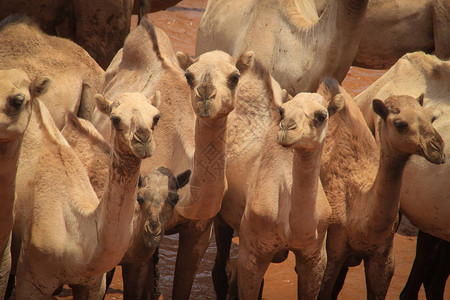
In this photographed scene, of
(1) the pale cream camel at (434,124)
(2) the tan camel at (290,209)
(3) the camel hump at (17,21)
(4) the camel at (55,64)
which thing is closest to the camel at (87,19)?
(3) the camel hump at (17,21)

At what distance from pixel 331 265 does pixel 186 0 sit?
12893 mm

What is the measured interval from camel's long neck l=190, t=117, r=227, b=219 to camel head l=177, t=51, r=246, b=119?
217mm

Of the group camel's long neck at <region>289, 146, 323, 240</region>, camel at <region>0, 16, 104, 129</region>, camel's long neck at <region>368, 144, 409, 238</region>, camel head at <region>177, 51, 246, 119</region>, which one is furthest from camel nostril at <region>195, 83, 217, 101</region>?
camel at <region>0, 16, 104, 129</region>

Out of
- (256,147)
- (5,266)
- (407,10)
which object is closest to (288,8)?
(256,147)

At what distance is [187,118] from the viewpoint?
21.8ft

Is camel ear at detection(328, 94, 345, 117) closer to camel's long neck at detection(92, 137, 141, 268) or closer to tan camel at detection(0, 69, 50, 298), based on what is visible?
camel's long neck at detection(92, 137, 141, 268)

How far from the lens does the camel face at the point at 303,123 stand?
16.9 ft

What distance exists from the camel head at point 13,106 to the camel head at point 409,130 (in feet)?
9.03

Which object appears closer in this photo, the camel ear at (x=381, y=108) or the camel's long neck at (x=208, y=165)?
the camel's long neck at (x=208, y=165)

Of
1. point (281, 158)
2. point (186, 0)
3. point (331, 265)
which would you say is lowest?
point (186, 0)

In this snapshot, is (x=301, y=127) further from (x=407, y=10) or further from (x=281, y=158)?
(x=407, y=10)

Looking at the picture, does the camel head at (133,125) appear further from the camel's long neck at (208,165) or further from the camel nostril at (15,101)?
the camel's long neck at (208,165)

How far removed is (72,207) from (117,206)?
57 centimetres

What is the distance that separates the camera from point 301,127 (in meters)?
5.20
